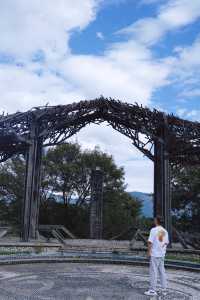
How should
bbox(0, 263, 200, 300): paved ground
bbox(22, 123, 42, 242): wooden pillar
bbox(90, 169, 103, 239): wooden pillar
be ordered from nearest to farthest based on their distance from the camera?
bbox(0, 263, 200, 300): paved ground → bbox(22, 123, 42, 242): wooden pillar → bbox(90, 169, 103, 239): wooden pillar

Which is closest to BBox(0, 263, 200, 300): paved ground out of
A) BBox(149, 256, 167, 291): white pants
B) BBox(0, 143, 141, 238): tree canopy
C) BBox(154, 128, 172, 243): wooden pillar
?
BBox(149, 256, 167, 291): white pants

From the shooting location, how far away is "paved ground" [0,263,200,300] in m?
7.20

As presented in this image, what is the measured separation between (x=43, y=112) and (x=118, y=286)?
10796 millimetres

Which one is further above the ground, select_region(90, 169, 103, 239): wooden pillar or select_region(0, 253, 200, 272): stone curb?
select_region(90, 169, 103, 239): wooden pillar

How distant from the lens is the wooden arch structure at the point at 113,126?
17312 mm

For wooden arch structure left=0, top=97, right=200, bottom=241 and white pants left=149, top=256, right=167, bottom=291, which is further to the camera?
wooden arch structure left=0, top=97, right=200, bottom=241

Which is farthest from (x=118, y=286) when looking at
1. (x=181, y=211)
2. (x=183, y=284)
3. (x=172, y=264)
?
(x=181, y=211)

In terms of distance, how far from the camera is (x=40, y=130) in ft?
59.6

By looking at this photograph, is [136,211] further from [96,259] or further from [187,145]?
[96,259]

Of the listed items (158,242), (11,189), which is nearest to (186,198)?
(11,189)

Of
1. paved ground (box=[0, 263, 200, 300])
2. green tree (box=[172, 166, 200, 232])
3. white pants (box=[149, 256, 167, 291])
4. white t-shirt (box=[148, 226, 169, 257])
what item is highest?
green tree (box=[172, 166, 200, 232])

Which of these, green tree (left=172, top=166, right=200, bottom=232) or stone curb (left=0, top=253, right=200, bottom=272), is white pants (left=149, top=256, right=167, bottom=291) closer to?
stone curb (left=0, top=253, right=200, bottom=272)

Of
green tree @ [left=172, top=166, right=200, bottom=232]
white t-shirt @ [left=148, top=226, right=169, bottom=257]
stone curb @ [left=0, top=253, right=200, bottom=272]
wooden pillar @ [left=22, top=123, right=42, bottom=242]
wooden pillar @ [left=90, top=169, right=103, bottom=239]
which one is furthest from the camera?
green tree @ [left=172, top=166, right=200, bottom=232]

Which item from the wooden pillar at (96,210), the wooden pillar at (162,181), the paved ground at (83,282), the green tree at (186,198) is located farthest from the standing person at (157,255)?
the green tree at (186,198)
